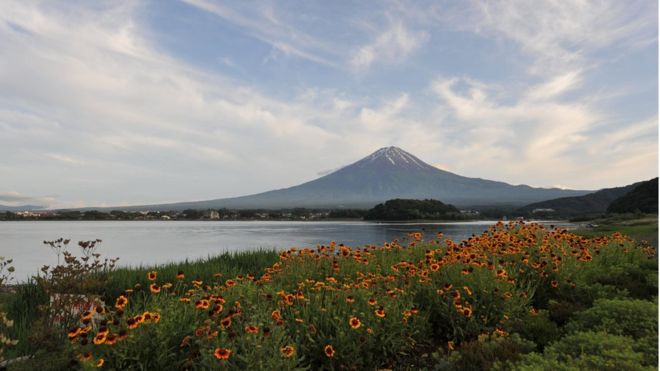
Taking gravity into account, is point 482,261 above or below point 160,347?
above

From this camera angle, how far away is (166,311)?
4.70m

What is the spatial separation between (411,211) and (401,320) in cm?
8084

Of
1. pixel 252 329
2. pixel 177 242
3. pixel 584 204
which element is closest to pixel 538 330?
pixel 252 329

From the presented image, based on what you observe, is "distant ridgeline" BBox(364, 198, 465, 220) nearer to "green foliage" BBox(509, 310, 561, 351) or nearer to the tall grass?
the tall grass

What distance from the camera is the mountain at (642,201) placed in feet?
179

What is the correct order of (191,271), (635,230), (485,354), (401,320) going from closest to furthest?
(485,354), (401,320), (191,271), (635,230)

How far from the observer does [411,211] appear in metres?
85.1

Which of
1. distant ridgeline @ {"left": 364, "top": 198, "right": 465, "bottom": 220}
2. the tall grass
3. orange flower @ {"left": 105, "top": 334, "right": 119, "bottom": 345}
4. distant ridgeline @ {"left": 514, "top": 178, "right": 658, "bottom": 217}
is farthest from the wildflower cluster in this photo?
distant ridgeline @ {"left": 364, "top": 198, "right": 465, "bottom": 220}

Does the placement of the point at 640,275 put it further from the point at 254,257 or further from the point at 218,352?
the point at 254,257

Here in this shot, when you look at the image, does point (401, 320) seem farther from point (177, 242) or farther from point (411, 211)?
point (411, 211)

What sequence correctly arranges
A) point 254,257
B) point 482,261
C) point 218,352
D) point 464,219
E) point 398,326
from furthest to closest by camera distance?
point 464,219 → point 254,257 → point 482,261 → point 398,326 → point 218,352

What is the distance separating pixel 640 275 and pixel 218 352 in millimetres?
8141

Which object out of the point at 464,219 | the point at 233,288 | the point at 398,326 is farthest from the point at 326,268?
the point at 464,219

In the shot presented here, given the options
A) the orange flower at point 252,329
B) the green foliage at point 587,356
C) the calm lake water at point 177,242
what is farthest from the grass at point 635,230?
the orange flower at point 252,329
